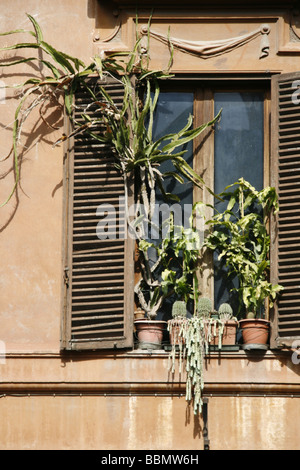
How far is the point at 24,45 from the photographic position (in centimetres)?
1152

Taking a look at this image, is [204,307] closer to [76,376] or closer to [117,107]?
[76,376]

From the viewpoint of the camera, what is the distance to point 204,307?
1101 cm

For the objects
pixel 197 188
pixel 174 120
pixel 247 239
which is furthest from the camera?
pixel 174 120

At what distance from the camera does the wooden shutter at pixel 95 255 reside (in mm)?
11008

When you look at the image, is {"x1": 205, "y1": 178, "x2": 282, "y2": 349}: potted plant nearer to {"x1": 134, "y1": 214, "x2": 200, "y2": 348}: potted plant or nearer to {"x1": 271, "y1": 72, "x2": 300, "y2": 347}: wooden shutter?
{"x1": 271, "y1": 72, "x2": 300, "y2": 347}: wooden shutter

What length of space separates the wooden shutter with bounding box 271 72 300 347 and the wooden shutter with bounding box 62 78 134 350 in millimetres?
1119

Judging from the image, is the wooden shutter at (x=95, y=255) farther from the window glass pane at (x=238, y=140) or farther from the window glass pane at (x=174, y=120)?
the window glass pane at (x=238, y=140)

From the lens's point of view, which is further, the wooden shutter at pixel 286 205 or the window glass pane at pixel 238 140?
the window glass pane at pixel 238 140

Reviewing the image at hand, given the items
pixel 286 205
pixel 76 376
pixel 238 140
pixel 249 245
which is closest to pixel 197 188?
pixel 238 140

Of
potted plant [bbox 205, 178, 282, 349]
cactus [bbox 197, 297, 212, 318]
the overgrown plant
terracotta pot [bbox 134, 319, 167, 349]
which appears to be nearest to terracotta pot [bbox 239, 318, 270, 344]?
potted plant [bbox 205, 178, 282, 349]

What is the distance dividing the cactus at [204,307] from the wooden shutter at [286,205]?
0.50m

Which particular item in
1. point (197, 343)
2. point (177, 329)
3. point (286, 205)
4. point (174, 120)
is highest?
point (174, 120)

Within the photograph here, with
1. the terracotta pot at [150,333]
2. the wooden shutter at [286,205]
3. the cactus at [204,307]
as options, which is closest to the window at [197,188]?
the wooden shutter at [286,205]

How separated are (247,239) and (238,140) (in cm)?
84
